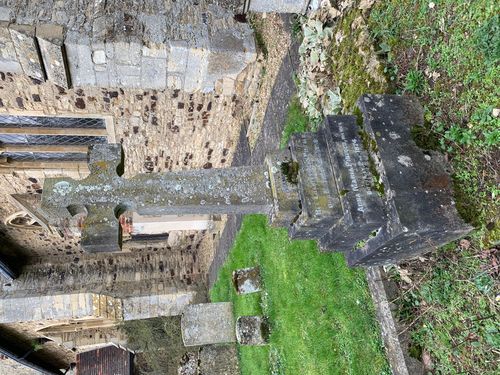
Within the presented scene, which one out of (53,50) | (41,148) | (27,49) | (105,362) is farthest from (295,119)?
(105,362)

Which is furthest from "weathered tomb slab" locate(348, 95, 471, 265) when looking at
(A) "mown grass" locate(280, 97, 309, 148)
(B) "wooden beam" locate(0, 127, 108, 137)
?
(B) "wooden beam" locate(0, 127, 108, 137)

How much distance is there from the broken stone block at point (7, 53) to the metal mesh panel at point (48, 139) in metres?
1.87

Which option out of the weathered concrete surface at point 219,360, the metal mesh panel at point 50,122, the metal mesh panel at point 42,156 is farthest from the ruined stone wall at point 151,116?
the weathered concrete surface at point 219,360

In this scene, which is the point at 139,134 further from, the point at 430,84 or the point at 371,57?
the point at 430,84

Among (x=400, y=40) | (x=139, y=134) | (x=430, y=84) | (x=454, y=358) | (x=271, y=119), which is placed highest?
(x=139, y=134)

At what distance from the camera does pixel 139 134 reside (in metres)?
6.91

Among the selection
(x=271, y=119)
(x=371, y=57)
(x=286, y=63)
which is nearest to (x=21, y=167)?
(x=271, y=119)

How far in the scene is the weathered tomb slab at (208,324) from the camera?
27.0 feet

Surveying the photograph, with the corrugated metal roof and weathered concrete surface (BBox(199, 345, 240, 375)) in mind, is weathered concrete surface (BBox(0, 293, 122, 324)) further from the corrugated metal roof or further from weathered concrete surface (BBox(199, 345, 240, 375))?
the corrugated metal roof

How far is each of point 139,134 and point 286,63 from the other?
2.64 m

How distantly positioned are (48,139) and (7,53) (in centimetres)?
219

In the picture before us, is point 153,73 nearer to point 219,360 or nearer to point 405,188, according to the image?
point 405,188

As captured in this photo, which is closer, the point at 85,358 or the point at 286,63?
the point at 286,63

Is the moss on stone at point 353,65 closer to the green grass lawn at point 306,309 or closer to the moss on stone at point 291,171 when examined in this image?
the moss on stone at point 291,171
